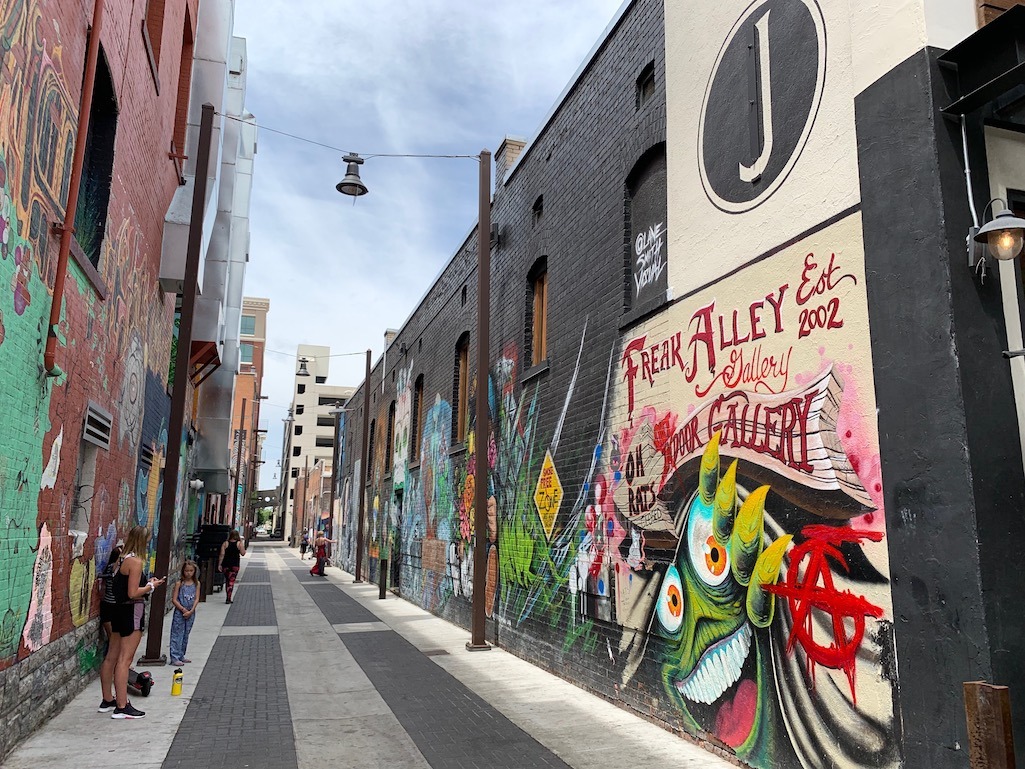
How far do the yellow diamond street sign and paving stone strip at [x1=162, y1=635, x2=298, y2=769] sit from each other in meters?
3.63

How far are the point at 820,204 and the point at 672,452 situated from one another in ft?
8.45

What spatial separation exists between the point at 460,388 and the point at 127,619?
8.76m

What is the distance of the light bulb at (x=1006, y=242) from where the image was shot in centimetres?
384

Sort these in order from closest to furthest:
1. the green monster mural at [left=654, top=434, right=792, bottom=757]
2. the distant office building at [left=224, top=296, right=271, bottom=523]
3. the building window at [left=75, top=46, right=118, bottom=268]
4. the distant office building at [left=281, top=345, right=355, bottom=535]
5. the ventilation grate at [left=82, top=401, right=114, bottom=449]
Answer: the green monster mural at [left=654, top=434, right=792, bottom=757] < the ventilation grate at [left=82, top=401, right=114, bottom=449] < the building window at [left=75, top=46, right=118, bottom=268] < the distant office building at [left=224, top=296, right=271, bottom=523] < the distant office building at [left=281, top=345, right=355, bottom=535]

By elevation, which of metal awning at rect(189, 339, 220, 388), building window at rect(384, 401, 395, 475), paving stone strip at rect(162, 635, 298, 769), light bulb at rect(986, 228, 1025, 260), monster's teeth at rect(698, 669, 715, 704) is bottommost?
paving stone strip at rect(162, 635, 298, 769)

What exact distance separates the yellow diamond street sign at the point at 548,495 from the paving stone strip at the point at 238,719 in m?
3.63

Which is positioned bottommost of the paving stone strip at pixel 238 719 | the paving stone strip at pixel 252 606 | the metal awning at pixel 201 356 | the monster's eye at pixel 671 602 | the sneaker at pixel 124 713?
the paving stone strip at pixel 252 606

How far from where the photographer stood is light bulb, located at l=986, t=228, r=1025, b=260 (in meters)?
3.84

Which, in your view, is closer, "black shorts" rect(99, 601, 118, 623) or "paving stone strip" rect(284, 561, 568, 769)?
"paving stone strip" rect(284, 561, 568, 769)

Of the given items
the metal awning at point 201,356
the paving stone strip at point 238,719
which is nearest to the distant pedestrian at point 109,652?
the paving stone strip at point 238,719

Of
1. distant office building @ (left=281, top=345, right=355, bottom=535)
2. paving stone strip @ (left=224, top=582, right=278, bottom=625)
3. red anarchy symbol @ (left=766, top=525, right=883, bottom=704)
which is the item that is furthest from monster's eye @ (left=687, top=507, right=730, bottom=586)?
distant office building @ (left=281, top=345, right=355, bottom=535)

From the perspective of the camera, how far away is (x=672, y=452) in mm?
6820

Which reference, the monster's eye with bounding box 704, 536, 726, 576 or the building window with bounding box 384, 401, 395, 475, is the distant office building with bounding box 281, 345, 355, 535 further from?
the monster's eye with bounding box 704, 536, 726, 576

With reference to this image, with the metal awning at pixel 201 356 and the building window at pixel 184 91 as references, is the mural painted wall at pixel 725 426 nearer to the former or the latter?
the building window at pixel 184 91
